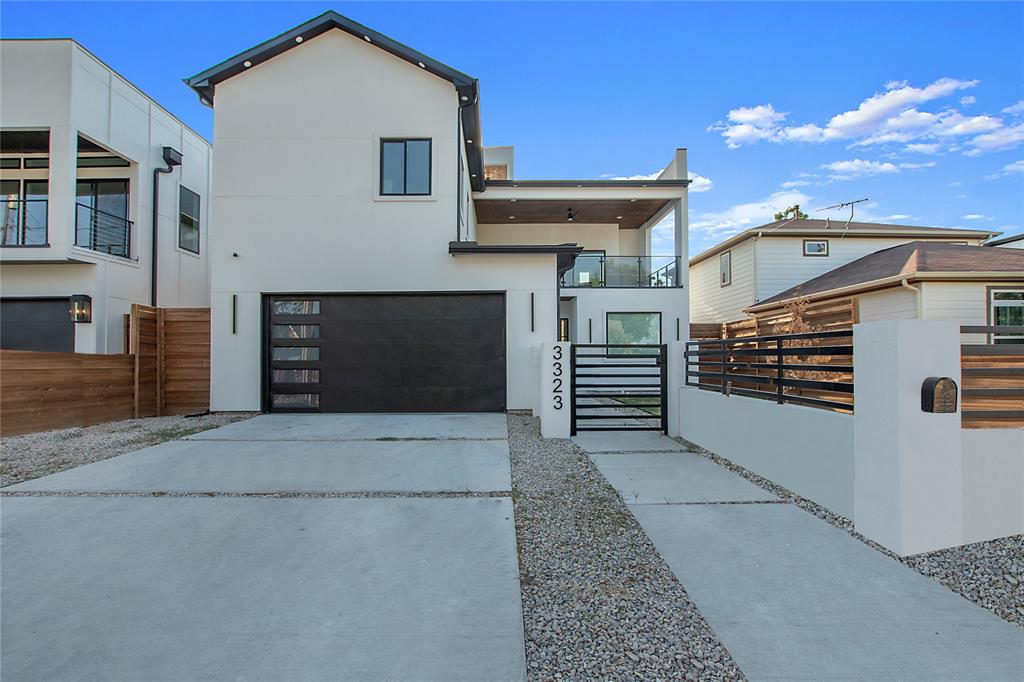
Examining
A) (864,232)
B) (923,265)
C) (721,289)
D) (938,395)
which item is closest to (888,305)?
(923,265)

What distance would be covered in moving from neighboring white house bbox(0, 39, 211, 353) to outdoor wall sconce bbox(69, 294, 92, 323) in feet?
0.08

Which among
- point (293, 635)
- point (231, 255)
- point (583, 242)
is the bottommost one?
point (293, 635)

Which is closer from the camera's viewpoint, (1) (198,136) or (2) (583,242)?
(1) (198,136)

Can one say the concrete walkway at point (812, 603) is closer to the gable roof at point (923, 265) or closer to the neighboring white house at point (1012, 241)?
the gable roof at point (923, 265)

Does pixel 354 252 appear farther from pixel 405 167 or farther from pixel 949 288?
pixel 949 288

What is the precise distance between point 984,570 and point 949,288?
11.1 m

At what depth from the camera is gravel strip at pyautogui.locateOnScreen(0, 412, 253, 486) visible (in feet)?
18.9

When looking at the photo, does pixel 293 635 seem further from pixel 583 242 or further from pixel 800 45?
pixel 583 242

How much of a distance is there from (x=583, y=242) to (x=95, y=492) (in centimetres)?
1528

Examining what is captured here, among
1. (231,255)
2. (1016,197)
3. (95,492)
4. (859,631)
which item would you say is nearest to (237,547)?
(95,492)

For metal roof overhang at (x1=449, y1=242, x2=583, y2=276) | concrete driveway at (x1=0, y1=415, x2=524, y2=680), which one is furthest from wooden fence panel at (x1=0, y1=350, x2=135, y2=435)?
metal roof overhang at (x1=449, y1=242, x2=583, y2=276)

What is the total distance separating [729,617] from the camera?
2551mm

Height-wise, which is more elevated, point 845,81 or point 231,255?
point 845,81

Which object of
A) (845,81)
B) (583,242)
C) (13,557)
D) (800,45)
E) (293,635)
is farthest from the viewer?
(583,242)
